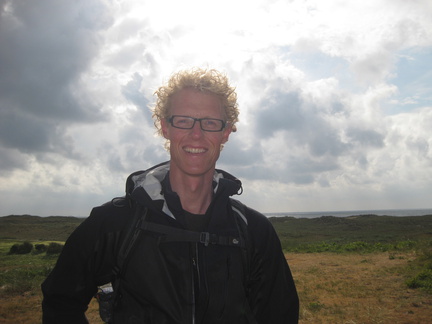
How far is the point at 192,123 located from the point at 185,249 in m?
1.13

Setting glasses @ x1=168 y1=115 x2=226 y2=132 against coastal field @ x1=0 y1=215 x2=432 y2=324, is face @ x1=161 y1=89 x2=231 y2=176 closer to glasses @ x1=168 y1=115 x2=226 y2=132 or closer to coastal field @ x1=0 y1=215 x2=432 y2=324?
glasses @ x1=168 y1=115 x2=226 y2=132

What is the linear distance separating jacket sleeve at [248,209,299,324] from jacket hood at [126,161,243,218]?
0.41 meters

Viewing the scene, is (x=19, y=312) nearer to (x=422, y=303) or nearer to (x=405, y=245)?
(x=422, y=303)

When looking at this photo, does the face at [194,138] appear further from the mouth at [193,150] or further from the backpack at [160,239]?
the backpack at [160,239]

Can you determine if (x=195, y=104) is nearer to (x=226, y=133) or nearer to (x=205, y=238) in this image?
(x=226, y=133)

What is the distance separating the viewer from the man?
2281 millimetres

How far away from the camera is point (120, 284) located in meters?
2.33

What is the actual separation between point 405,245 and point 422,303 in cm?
1344

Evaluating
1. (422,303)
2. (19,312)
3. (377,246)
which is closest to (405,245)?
(377,246)

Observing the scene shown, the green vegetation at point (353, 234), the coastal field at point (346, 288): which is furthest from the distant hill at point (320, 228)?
the coastal field at point (346, 288)

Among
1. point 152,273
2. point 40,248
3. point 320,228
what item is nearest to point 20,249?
point 40,248

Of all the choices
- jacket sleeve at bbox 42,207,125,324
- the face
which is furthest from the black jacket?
the face

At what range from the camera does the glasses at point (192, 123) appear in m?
2.82

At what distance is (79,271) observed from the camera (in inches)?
90.0
